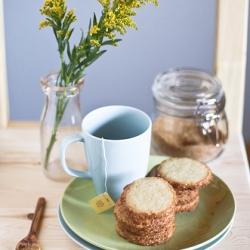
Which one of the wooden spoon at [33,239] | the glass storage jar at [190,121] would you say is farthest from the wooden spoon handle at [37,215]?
the glass storage jar at [190,121]

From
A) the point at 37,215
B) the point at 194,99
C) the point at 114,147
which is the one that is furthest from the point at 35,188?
the point at 194,99

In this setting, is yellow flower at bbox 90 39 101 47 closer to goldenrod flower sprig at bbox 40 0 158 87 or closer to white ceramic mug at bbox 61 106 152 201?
goldenrod flower sprig at bbox 40 0 158 87

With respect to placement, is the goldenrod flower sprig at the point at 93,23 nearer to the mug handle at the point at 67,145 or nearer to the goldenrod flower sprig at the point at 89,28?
the goldenrod flower sprig at the point at 89,28

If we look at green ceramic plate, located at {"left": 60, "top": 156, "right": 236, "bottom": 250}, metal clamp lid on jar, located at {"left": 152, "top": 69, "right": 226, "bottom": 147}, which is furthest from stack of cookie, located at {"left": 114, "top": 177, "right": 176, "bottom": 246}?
metal clamp lid on jar, located at {"left": 152, "top": 69, "right": 226, "bottom": 147}

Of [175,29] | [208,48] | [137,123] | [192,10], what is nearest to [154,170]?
[137,123]

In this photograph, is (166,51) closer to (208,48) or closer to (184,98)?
(208,48)

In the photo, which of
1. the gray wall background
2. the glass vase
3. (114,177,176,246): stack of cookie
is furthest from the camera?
the gray wall background
